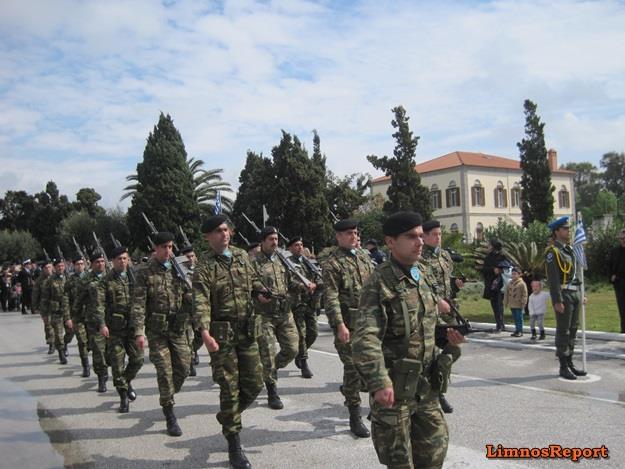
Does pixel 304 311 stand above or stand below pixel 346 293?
below

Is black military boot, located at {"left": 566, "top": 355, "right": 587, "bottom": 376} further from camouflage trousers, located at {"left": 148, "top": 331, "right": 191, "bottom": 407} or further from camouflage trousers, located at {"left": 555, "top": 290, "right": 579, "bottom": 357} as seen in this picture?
camouflage trousers, located at {"left": 148, "top": 331, "right": 191, "bottom": 407}

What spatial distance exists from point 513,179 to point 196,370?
59.5 m

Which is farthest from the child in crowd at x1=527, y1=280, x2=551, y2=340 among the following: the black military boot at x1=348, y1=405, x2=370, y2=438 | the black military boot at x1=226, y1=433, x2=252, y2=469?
the black military boot at x1=226, y1=433, x2=252, y2=469

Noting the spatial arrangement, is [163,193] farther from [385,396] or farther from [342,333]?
[385,396]

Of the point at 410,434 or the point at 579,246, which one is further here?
the point at 579,246

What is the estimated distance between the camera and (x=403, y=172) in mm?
33875

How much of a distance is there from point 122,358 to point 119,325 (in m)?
0.43

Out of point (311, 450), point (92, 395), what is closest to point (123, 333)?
point (92, 395)

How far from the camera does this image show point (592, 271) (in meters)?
22.9

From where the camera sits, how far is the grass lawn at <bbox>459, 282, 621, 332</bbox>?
12.0 m

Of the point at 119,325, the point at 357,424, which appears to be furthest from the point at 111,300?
the point at 357,424

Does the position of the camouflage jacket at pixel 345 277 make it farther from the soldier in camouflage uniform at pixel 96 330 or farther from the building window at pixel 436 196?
the building window at pixel 436 196

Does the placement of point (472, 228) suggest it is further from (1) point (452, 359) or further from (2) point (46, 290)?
(1) point (452, 359)

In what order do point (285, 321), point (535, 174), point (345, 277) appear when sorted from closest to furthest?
point (345, 277) → point (285, 321) → point (535, 174)
